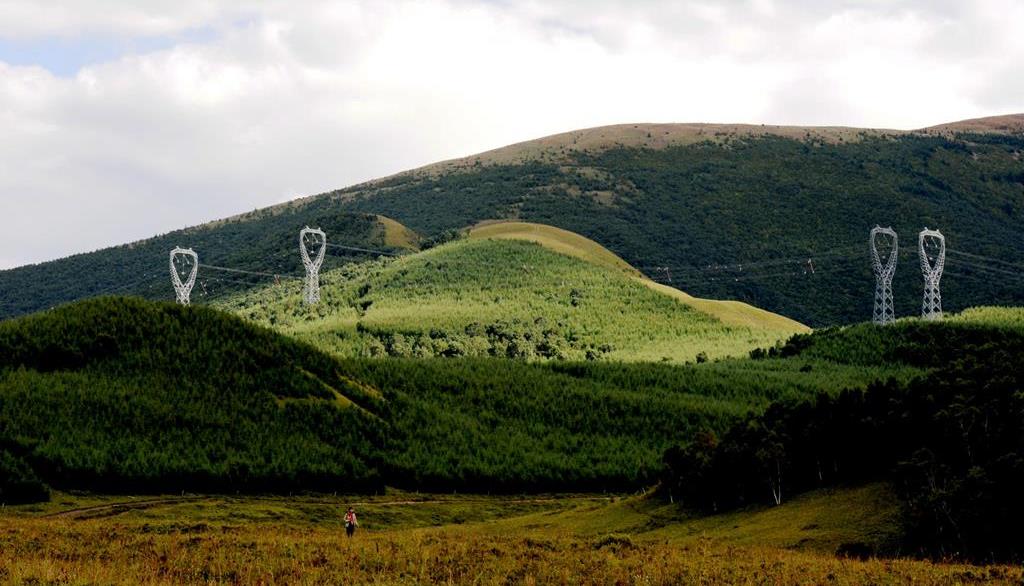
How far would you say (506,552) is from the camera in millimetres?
48250

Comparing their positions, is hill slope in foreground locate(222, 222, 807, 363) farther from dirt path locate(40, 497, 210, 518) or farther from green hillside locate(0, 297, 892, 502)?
dirt path locate(40, 497, 210, 518)

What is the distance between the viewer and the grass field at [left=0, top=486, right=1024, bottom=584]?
135 ft

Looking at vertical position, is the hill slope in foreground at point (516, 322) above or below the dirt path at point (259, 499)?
above

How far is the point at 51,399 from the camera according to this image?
99.4 m

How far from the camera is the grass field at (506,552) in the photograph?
41156 mm

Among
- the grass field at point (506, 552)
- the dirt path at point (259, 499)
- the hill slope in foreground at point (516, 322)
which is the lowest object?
the dirt path at point (259, 499)

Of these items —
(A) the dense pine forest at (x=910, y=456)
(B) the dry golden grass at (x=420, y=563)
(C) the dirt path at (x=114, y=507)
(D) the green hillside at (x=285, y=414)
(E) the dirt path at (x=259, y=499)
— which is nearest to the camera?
(B) the dry golden grass at (x=420, y=563)

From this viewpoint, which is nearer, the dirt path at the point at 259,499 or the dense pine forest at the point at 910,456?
the dense pine forest at the point at 910,456

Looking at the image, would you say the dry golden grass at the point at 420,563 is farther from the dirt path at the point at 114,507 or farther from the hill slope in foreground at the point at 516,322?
the hill slope in foreground at the point at 516,322

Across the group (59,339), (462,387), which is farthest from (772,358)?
(59,339)

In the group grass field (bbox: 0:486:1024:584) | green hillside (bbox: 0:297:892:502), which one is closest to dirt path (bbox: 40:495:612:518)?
grass field (bbox: 0:486:1024:584)

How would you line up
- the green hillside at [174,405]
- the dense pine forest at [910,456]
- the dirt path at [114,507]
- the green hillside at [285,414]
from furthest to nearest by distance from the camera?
the green hillside at [285,414]
the green hillside at [174,405]
the dirt path at [114,507]
the dense pine forest at [910,456]

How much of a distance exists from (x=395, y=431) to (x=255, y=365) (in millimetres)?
13878

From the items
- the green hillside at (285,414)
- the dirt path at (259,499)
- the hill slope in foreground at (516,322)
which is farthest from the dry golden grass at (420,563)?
the hill slope in foreground at (516,322)
